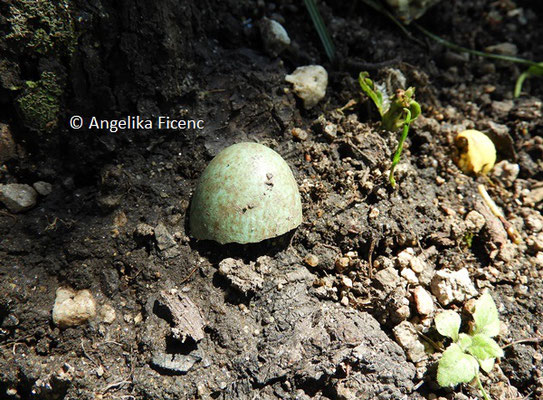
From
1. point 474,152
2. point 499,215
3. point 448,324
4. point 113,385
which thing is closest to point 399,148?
point 474,152

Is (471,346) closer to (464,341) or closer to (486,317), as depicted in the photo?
(464,341)

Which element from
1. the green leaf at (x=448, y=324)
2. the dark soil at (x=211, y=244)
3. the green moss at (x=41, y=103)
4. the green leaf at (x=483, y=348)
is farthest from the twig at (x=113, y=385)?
the green leaf at (x=483, y=348)

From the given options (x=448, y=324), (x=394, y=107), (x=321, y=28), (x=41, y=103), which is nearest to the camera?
(x=448, y=324)

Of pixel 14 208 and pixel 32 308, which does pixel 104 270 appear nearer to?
pixel 32 308

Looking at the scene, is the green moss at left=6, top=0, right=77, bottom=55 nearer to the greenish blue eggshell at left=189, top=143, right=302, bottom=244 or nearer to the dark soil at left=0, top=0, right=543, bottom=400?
the dark soil at left=0, top=0, right=543, bottom=400

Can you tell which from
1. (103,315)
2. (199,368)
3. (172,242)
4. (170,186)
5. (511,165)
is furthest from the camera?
(511,165)

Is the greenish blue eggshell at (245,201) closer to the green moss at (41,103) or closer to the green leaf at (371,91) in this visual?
the green leaf at (371,91)

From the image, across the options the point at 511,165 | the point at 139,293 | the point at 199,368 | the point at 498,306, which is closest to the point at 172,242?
the point at 139,293
